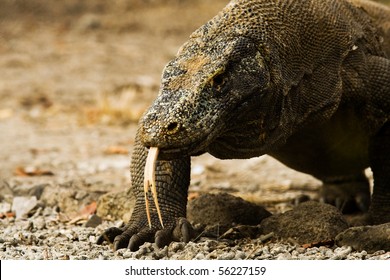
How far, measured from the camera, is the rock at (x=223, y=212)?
5426mm

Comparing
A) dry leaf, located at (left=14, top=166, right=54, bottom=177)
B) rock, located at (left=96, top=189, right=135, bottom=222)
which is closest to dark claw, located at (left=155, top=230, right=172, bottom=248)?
rock, located at (left=96, top=189, right=135, bottom=222)

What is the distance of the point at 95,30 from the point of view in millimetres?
17750

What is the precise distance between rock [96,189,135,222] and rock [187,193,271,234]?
0.45 metres

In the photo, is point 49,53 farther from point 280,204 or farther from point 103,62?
point 280,204

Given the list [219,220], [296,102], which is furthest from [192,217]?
[296,102]

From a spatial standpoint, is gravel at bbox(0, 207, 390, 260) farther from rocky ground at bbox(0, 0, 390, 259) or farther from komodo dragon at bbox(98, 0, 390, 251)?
komodo dragon at bbox(98, 0, 390, 251)

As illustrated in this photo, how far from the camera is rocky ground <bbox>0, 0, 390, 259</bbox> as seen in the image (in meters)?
4.86

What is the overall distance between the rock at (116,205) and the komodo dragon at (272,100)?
1.92ft

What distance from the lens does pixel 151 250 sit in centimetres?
472

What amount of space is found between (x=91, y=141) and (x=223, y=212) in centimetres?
510

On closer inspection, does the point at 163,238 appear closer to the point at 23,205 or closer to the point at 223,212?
the point at 223,212

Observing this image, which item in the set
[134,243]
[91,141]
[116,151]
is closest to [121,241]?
[134,243]

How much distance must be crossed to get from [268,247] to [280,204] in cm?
218

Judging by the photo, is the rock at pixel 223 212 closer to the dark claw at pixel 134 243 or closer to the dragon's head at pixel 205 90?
the dark claw at pixel 134 243
